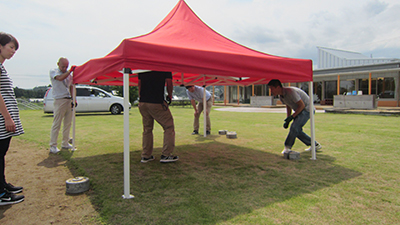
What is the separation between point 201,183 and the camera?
348cm

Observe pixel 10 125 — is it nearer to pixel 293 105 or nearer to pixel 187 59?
pixel 187 59

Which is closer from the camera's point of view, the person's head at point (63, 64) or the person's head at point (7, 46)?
the person's head at point (7, 46)

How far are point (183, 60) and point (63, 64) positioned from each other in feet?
10.9

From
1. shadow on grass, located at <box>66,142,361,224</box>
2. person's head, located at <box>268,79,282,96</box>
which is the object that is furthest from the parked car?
person's head, located at <box>268,79,282,96</box>

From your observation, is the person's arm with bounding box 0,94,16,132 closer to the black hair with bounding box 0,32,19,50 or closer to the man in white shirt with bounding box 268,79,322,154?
the black hair with bounding box 0,32,19,50

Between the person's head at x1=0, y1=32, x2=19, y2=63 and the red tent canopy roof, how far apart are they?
3.32 feet

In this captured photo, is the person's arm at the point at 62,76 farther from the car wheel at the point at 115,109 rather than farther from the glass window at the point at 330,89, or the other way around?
the glass window at the point at 330,89

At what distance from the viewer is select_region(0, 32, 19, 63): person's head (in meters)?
2.71

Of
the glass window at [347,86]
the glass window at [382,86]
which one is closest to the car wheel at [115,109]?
the glass window at [347,86]

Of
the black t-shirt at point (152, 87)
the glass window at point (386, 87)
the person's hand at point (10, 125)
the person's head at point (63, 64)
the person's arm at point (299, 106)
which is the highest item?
the glass window at point (386, 87)

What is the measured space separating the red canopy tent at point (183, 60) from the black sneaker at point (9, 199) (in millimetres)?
1219

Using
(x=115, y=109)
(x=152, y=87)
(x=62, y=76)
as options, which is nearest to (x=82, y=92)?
(x=115, y=109)

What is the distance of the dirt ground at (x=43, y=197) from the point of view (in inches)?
99.9

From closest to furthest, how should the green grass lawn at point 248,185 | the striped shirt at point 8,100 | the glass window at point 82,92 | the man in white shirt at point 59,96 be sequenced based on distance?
the green grass lawn at point 248,185, the striped shirt at point 8,100, the man in white shirt at point 59,96, the glass window at point 82,92
